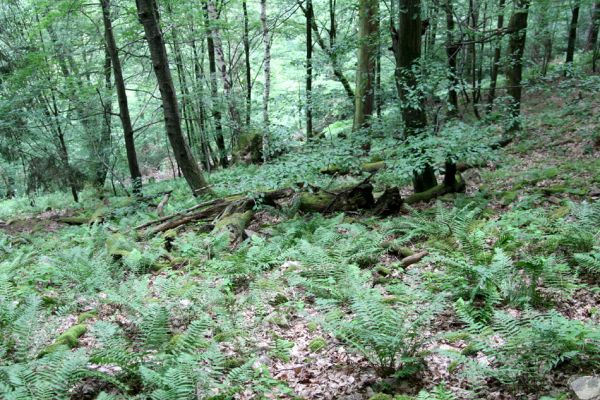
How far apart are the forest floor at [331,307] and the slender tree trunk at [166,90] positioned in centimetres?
195

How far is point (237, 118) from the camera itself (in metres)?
15.3

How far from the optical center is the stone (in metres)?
2.54

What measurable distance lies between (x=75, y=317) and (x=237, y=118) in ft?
36.8

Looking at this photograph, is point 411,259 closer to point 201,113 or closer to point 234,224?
point 234,224

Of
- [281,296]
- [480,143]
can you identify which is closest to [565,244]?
[480,143]

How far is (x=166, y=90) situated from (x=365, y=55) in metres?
5.16

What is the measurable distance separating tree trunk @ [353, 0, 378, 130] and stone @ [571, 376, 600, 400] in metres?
7.96

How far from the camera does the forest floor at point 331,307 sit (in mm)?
3148

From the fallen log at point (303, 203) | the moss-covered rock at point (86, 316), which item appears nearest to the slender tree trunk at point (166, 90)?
the fallen log at point (303, 203)

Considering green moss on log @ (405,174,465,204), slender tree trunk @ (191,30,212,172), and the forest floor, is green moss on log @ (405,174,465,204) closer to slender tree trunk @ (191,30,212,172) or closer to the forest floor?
the forest floor

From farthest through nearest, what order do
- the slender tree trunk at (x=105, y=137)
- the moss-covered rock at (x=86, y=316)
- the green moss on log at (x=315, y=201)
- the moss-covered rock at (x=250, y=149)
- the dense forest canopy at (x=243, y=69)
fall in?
the moss-covered rock at (x=250, y=149) → the slender tree trunk at (x=105, y=137) → the green moss on log at (x=315, y=201) → the dense forest canopy at (x=243, y=69) → the moss-covered rock at (x=86, y=316)

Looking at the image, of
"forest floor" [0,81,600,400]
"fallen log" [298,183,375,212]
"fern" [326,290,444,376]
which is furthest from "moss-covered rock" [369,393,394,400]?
"fallen log" [298,183,375,212]

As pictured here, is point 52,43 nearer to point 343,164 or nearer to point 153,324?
point 343,164

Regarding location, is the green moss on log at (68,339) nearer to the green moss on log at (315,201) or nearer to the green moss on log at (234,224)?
the green moss on log at (234,224)
